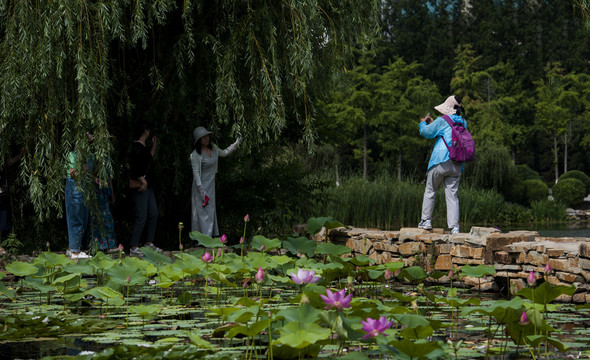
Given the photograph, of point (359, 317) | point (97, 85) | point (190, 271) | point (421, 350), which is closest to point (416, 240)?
point (190, 271)

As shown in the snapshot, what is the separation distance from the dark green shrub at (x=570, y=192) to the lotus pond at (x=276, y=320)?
2213 cm

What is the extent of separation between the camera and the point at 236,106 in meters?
7.97

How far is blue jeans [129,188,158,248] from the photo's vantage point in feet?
27.5

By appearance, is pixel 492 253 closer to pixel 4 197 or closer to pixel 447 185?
pixel 447 185

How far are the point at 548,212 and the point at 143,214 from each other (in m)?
16.4

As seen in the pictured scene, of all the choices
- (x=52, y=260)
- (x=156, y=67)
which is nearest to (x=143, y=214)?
(x=156, y=67)

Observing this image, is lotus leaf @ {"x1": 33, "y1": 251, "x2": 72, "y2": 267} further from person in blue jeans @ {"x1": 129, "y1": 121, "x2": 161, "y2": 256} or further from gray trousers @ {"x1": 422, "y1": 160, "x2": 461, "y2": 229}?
gray trousers @ {"x1": 422, "y1": 160, "x2": 461, "y2": 229}

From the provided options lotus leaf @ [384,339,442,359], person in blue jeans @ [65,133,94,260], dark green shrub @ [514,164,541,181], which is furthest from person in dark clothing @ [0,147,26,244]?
dark green shrub @ [514,164,541,181]

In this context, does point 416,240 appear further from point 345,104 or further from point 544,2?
point 544,2

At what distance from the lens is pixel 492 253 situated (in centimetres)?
645

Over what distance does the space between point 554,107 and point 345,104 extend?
11.0 meters

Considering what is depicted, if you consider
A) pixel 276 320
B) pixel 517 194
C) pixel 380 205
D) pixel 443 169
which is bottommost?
pixel 517 194

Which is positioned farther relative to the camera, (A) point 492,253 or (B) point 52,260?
(A) point 492,253

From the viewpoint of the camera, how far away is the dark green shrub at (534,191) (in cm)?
2777
